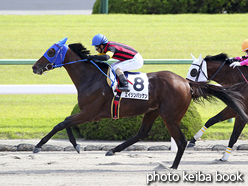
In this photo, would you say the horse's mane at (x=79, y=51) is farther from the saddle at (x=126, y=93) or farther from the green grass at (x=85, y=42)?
the green grass at (x=85, y=42)

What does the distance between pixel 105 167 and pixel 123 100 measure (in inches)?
35.5

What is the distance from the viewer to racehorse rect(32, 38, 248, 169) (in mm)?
4918

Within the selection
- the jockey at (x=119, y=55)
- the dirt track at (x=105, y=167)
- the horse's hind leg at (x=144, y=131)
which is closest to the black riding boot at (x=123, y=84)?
the jockey at (x=119, y=55)

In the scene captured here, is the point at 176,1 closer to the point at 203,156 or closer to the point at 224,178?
the point at 203,156

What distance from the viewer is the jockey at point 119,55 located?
489cm

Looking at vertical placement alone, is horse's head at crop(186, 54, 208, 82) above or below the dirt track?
above

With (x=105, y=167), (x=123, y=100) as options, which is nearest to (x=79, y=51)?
(x=123, y=100)

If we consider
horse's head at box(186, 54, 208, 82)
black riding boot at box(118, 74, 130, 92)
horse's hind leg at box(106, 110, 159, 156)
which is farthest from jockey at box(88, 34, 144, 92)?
horse's head at box(186, 54, 208, 82)

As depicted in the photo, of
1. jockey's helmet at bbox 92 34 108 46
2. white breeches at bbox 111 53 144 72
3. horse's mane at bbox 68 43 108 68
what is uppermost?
jockey's helmet at bbox 92 34 108 46

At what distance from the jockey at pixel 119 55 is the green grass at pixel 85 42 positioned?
2.21 meters

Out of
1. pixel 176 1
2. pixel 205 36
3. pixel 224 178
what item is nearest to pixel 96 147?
pixel 224 178

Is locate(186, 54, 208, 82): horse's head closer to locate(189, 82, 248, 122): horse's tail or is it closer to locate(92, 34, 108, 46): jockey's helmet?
locate(189, 82, 248, 122): horse's tail

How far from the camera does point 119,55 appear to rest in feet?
16.8

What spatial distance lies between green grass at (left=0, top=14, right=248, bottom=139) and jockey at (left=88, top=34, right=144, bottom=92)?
2.21 meters
